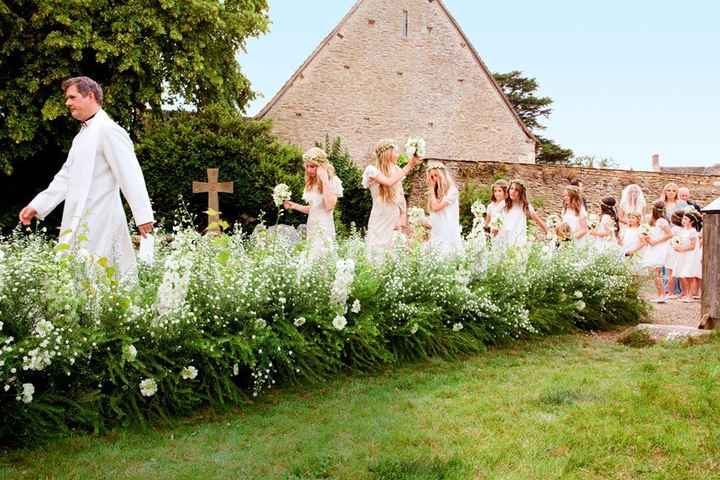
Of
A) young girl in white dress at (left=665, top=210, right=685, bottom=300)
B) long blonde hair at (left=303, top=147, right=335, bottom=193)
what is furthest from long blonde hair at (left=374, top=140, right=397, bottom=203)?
young girl in white dress at (left=665, top=210, right=685, bottom=300)

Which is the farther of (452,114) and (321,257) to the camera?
(452,114)

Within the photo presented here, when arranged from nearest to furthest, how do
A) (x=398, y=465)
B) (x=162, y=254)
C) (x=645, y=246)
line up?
(x=398, y=465) < (x=162, y=254) < (x=645, y=246)

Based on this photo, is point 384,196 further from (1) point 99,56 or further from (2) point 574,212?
(1) point 99,56

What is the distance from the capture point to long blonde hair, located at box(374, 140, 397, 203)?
902cm

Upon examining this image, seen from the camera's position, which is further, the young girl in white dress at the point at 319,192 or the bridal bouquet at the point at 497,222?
the bridal bouquet at the point at 497,222

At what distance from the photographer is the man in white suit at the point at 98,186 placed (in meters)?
6.01

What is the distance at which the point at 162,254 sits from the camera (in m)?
7.86

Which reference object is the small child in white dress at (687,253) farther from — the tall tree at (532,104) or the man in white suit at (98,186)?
the tall tree at (532,104)

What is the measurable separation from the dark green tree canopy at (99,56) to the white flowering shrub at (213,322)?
13700mm

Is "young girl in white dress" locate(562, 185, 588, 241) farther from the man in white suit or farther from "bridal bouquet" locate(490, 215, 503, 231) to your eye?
the man in white suit

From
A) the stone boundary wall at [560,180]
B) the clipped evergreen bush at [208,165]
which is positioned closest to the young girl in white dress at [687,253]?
the clipped evergreen bush at [208,165]

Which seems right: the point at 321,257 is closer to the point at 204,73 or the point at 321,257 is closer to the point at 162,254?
the point at 162,254

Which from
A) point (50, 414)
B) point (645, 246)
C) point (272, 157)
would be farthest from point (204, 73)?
point (50, 414)

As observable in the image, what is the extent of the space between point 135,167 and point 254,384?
6.87 feet
